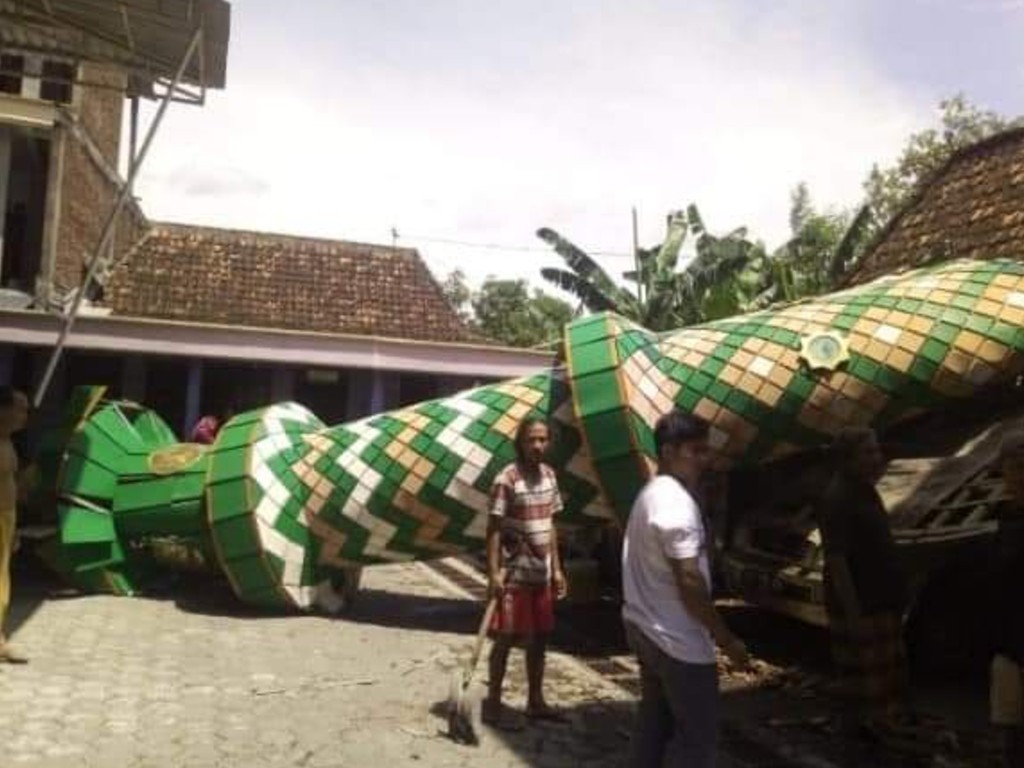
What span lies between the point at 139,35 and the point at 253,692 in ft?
17.6

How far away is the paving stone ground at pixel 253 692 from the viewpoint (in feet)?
13.4

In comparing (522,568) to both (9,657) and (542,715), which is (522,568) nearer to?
(542,715)

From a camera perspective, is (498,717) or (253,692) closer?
(498,717)

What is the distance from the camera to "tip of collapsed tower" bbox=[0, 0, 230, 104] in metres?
7.21

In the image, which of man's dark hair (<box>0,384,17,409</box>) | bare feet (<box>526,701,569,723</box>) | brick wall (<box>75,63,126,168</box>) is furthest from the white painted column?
bare feet (<box>526,701,569,723</box>)

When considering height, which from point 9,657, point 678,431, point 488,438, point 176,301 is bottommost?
point 9,657

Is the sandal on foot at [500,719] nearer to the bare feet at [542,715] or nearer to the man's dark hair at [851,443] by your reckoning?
the bare feet at [542,715]

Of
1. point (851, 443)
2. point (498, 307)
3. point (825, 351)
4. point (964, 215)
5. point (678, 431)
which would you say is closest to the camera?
point (678, 431)

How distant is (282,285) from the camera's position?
1661cm

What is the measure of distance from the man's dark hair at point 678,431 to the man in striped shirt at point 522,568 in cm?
157

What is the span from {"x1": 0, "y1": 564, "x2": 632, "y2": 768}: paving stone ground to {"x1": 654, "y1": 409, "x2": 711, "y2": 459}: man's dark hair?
1.74 metres

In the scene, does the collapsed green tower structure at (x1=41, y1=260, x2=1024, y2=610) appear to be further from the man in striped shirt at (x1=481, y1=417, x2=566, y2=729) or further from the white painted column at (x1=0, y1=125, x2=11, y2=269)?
the white painted column at (x1=0, y1=125, x2=11, y2=269)

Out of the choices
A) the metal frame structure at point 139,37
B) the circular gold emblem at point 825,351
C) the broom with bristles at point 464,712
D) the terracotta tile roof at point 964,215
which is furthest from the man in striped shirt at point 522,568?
the terracotta tile roof at point 964,215

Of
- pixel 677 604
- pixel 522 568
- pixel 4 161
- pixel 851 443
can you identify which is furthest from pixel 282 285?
pixel 677 604
